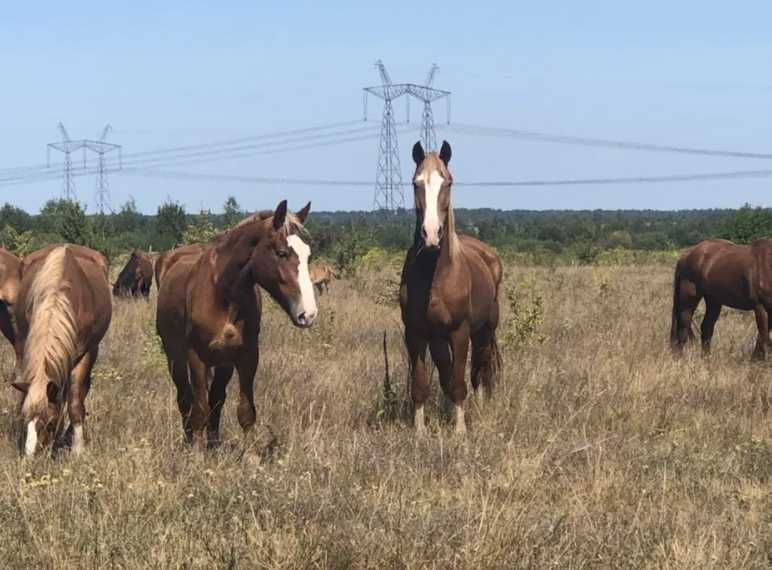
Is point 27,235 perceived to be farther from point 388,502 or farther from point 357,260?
point 388,502

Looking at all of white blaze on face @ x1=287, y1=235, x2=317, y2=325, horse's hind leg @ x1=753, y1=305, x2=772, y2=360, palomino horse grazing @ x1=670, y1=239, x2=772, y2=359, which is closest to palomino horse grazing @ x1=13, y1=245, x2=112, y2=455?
white blaze on face @ x1=287, y1=235, x2=317, y2=325

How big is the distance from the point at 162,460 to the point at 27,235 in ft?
56.6

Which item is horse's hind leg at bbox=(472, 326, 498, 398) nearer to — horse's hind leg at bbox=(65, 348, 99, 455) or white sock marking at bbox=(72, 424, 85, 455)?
horse's hind leg at bbox=(65, 348, 99, 455)

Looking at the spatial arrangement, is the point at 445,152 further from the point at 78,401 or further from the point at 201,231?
the point at 201,231

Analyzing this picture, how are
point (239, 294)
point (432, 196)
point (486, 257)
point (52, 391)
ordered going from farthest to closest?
point (486, 257), point (432, 196), point (239, 294), point (52, 391)

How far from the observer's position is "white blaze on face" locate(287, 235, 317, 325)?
18.4 feet

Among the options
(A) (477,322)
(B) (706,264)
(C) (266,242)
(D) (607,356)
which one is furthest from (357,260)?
(C) (266,242)

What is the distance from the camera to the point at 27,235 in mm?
21344

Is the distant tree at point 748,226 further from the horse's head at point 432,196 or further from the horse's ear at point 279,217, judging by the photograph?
the horse's ear at point 279,217

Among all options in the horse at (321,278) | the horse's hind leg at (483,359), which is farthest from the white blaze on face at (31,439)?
the horse at (321,278)

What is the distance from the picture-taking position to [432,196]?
6.91m

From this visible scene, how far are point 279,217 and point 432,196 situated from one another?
1442mm

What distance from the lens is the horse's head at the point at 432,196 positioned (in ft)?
22.2

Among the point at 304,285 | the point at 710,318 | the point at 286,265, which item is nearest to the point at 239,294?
the point at 286,265
